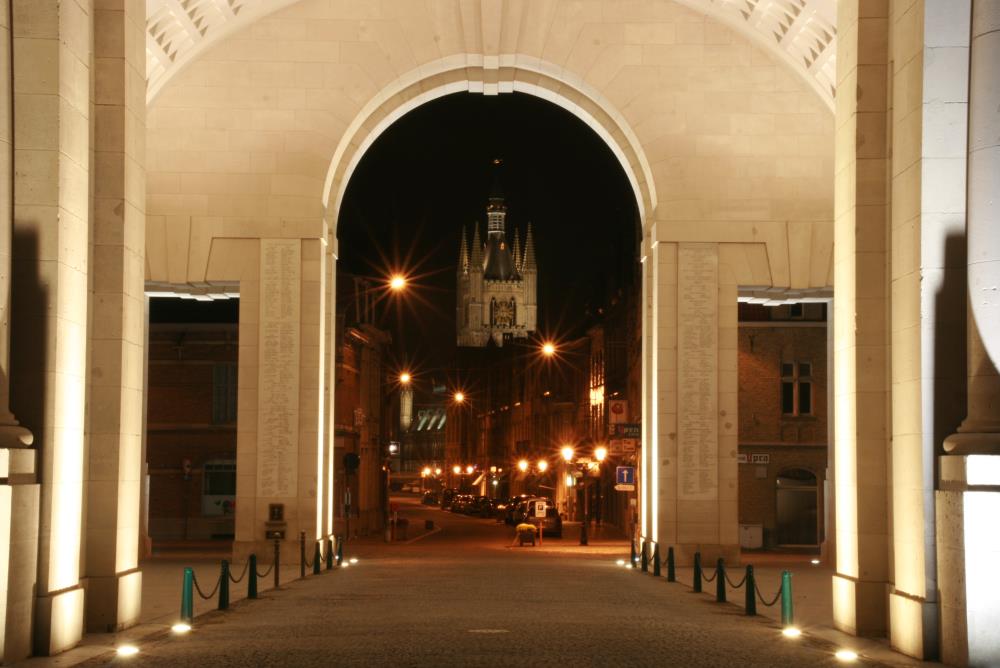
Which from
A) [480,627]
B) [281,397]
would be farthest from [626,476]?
[480,627]

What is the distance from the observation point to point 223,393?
5159cm

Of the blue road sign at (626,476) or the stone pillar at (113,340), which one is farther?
the blue road sign at (626,476)

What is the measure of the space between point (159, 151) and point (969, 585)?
77.9 feet

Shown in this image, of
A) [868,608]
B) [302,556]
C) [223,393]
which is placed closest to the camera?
[868,608]

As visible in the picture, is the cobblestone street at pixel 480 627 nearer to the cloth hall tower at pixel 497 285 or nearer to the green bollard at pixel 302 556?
the green bollard at pixel 302 556

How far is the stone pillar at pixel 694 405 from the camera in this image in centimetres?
3234

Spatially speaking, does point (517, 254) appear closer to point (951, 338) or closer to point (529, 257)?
point (529, 257)

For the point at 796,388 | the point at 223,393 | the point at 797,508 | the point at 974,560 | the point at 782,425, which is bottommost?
the point at 797,508

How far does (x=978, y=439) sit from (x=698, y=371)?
18.5 metres

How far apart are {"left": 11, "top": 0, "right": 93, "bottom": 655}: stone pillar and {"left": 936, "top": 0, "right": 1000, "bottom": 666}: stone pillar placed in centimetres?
968

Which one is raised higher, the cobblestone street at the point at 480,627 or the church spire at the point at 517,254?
the church spire at the point at 517,254

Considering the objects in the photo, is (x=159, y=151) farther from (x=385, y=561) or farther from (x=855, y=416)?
(x=855, y=416)

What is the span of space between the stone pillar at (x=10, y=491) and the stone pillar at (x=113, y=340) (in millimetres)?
2293

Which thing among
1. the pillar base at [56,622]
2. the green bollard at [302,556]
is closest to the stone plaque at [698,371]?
the green bollard at [302,556]
